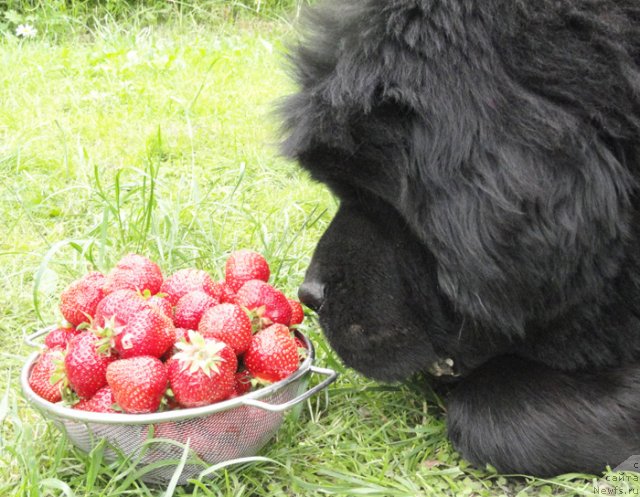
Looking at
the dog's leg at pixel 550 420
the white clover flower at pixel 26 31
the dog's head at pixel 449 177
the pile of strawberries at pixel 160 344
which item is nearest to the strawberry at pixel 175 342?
the pile of strawberries at pixel 160 344

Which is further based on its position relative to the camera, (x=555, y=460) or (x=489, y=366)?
(x=489, y=366)

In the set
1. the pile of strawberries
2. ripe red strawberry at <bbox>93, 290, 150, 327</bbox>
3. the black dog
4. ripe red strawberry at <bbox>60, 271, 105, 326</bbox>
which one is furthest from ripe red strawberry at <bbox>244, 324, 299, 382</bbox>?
ripe red strawberry at <bbox>60, 271, 105, 326</bbox>

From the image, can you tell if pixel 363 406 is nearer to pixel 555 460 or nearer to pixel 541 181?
pixel 555 460

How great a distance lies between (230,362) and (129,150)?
194cm

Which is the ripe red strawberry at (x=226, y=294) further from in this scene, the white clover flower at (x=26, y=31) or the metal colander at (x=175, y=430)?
the white clover flower at (x=26, y=31)

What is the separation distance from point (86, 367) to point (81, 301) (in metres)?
0.21

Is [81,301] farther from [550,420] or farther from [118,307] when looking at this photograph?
[550,420]

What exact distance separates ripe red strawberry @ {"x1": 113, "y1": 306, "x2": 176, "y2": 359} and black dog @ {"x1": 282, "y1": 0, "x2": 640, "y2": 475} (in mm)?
301

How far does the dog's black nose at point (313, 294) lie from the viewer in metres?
1.57

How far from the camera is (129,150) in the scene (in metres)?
3.18

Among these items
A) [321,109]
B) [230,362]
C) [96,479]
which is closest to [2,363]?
[96,479]

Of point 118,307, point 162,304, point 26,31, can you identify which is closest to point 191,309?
point 162,304

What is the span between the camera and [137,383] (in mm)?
1350

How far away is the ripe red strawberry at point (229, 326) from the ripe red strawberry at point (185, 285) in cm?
18
